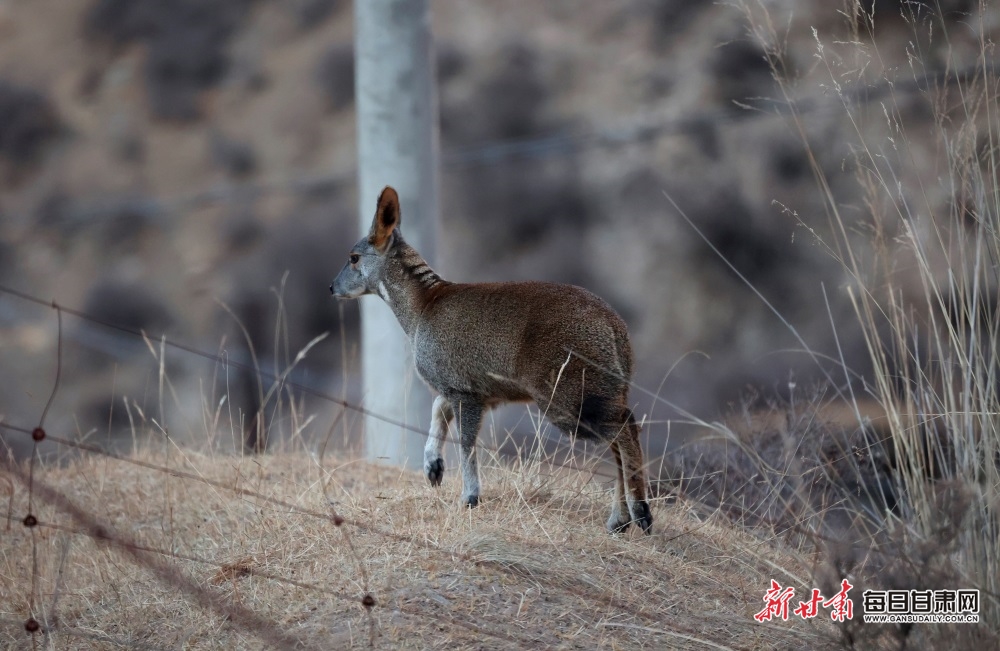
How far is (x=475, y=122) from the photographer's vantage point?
1500 inches

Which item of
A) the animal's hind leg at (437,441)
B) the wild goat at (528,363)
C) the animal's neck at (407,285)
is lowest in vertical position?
the animal's hind leg at (437,441)

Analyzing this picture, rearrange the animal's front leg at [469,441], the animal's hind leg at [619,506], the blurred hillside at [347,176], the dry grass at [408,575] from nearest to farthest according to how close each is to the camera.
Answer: the dry grass at [408,575] < the animal's hind leg at [619,506] < the animal's front leg at [469,441] < the blurred hillside at [347,176]

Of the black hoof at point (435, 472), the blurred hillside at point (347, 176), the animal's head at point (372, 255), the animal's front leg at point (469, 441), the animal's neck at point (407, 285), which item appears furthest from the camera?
the blurred hillside at point (347, 176)

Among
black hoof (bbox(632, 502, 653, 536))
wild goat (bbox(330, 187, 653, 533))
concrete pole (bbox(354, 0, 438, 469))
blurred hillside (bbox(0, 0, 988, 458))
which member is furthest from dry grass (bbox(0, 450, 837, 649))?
blurred hillside (bbox(0, 0, 988, 458))

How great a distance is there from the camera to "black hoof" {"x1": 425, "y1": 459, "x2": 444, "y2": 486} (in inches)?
250

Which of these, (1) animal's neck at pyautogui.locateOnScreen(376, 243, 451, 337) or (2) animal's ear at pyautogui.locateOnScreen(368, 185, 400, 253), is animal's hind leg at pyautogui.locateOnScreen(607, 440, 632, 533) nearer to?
(1) animal's neck at pyautogui.locateOnScreen(376, 243, 451, 337)

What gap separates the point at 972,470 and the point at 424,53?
17.8ft

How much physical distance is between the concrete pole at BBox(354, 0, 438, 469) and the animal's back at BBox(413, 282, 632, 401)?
9.05 feet

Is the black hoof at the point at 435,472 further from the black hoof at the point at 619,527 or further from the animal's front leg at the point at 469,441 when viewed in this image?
the black hoof at the point at 619,527

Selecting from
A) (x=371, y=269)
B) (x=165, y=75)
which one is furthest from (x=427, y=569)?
(x=165, y=75)

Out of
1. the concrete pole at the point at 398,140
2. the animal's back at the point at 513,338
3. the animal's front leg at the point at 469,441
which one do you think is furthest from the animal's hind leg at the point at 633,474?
the concrete pole at the point at 398,140

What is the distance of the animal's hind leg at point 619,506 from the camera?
5.78 meters

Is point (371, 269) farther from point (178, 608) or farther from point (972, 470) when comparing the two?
point (972, 470)

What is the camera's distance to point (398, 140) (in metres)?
9.23
